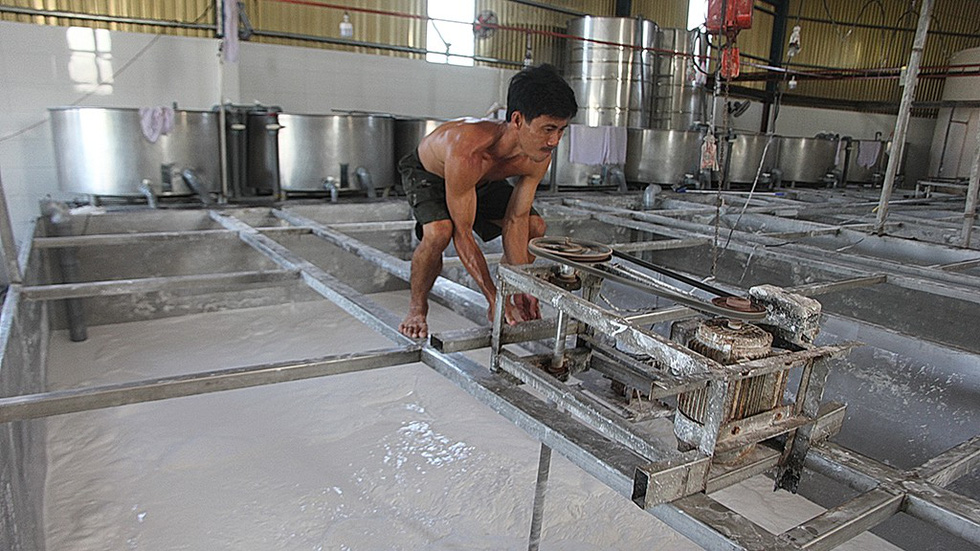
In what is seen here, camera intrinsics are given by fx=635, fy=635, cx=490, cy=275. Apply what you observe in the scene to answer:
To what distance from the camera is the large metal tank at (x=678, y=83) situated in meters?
7.60

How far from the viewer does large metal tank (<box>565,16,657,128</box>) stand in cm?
730

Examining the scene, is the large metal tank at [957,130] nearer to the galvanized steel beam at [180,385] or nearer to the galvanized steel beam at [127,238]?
the galvanized steel beam at [127,238]

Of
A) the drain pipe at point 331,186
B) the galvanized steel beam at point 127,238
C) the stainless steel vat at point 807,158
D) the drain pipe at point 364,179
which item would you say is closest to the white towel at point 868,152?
the stainless steel vat at point 807,158

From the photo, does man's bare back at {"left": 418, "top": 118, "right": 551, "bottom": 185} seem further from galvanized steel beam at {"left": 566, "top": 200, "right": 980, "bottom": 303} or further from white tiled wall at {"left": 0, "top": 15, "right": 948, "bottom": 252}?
white tiled wall at {"left": 0, "top": 15, "right": 948, "bottom": 252}

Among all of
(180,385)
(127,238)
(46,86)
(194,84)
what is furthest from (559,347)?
(46,86)

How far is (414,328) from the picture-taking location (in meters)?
2.10

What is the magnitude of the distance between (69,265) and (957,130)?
11.6 m

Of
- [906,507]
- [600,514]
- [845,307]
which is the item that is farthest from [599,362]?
[845,307]

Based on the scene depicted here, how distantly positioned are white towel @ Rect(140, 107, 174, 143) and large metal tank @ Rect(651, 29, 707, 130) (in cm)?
551

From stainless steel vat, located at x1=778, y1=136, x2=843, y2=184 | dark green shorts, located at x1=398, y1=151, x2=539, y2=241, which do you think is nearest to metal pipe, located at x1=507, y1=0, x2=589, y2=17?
stainless steel vat, located at x1=778, y1=136, x2=843, y2=184

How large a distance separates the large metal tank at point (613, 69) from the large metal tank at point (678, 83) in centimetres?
21

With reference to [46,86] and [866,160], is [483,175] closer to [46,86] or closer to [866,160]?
[46,86]

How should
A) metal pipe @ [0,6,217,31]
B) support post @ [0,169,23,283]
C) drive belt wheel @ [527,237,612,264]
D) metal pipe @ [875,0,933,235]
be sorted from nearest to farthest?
drive belt wheel @ [527,237,612,264] → support post @ [0,169,23,283] → metal pipe @ [875,0,933,235] → metal pipe @ [0,6,217,31]

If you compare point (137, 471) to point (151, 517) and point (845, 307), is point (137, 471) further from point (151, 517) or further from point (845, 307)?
point (845, 307)
